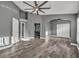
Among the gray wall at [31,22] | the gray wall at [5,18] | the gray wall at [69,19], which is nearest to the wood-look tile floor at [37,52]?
the gray wall at [5,18]

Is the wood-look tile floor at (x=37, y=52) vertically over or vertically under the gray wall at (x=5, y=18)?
under

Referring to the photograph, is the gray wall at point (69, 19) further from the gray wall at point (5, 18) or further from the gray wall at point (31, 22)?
the gray wall at point (5, 18)

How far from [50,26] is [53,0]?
296 inches

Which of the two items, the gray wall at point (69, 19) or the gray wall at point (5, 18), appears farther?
the gray wall at point (69, 19)

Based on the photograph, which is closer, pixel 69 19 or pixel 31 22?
pixel 69 19

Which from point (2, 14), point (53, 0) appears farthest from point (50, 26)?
point (2, 14)

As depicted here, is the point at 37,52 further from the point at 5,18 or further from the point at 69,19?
the point at 69,19

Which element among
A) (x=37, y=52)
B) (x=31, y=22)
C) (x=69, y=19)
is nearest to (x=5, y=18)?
(x=37, y=52)

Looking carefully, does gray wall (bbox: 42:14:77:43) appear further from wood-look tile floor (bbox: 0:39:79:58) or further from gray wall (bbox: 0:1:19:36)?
wood-look tile floor (bbox: 0:39:79:58)

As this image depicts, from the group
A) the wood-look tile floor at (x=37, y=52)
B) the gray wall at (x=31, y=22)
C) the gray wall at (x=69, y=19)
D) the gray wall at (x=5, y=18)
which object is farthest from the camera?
the gray wall at (x=31, y=22)

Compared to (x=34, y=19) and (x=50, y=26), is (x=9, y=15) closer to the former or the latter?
(x=34, y=19)

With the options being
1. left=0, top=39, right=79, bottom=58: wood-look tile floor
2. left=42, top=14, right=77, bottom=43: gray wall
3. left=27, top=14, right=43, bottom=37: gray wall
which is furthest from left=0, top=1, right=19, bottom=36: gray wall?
left=42, top=14, right=77, bottom=43: gray wall

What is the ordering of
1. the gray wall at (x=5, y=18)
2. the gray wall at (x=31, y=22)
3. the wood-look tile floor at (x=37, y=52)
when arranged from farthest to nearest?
1. the gray wall at (x=31, y=22)
2. the gray wall at (x=5, y=18)
3. the wood-look tile floor at (x=37, y=52)

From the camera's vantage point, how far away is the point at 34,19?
495 inches
